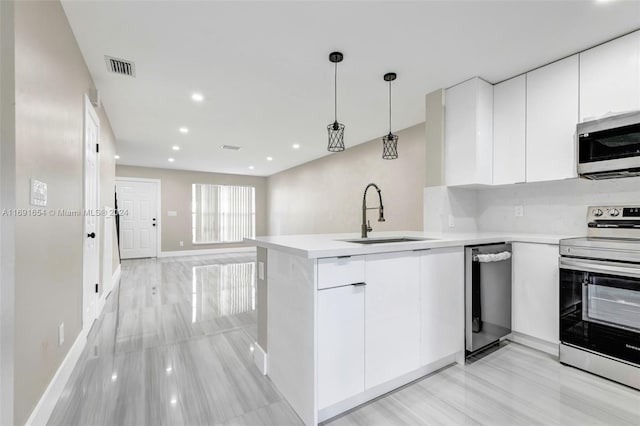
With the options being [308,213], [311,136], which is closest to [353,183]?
[311,136]

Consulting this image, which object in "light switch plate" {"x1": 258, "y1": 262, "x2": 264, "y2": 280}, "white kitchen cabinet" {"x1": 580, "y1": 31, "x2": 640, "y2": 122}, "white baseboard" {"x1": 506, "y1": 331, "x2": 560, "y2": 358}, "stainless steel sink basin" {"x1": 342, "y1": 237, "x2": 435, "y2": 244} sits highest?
"white kitchen cabinet" {"x1": 580, "y1": 31, "x2": 640, "y2": 122}

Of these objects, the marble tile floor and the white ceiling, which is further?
the white ceiling

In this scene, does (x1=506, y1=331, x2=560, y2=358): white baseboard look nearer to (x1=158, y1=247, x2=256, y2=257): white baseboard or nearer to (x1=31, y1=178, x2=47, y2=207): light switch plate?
(x1=31, y1=178, x2=47, y2=207): light switch plate

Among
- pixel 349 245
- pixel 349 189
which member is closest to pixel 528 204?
pixel 349 245

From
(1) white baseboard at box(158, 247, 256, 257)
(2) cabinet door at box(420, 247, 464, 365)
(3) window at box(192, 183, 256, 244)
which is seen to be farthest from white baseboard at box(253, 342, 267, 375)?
(1) white baseboard at box(158, 247, 256, 257)

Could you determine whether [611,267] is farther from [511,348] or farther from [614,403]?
[511,348]

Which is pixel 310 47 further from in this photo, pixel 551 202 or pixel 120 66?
pixel 551 202

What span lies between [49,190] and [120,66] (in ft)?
5.12

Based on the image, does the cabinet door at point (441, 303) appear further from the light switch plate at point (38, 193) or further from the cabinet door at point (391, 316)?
the light switch plate at point (38, 193)

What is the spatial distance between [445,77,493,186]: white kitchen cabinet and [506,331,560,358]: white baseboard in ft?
4.71

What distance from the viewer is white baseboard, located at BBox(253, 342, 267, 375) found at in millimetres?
2004

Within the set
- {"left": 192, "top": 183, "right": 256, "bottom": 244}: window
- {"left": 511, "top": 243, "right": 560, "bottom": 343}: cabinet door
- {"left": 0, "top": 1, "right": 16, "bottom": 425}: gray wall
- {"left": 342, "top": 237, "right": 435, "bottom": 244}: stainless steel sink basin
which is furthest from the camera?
{"left": 192, "top": 183, "right": 256, "bottom": 244}: window

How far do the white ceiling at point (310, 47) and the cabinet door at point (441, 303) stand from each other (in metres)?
1.69

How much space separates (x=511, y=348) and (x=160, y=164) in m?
8.04
